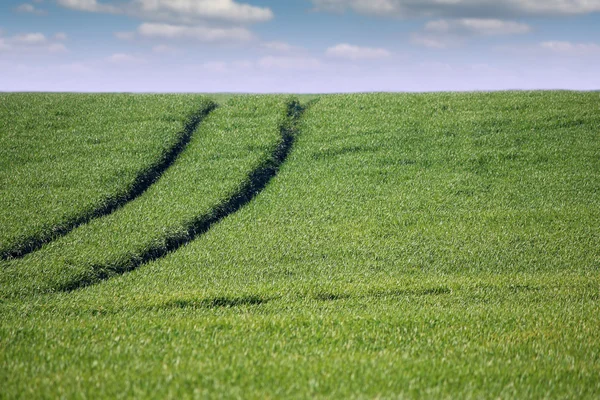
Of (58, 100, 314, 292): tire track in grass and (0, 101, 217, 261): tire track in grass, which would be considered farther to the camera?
(0, 101, 217, 261): tire track in grass

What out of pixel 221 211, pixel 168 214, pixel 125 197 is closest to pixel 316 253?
pixel 221 211

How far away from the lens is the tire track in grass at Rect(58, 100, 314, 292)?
1797 cm

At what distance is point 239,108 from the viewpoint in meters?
39.7

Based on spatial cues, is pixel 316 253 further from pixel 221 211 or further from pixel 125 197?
pixel 125 197

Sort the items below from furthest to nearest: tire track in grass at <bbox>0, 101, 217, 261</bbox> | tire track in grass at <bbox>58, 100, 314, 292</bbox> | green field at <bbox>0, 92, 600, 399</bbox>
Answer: tire track in grass at <bbox>0, 101, 217, 261</bbox>
tire track in grass at <bbox>58, 100, 314, 292</bbox>
green field at <bbox>0, 92, 600, 399</bbox>

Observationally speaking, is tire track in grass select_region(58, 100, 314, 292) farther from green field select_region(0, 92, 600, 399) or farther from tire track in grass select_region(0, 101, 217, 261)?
tire track in grass select_region(0, 101, 217, 261)

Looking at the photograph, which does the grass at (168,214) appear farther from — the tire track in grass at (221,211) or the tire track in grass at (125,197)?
the tire track in grass at (125,197)

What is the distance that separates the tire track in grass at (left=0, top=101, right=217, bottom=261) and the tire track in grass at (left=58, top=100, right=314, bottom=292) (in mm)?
3402

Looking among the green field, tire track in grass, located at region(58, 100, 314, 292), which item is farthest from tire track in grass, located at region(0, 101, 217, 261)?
Answer: tire track in grass, located at region(58, 100, 314, 292)

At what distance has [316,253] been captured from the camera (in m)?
19.6

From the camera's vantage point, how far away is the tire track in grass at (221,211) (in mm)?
17969

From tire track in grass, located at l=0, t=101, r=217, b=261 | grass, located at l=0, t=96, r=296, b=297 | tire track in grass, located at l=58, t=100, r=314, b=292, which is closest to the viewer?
grass, located at l=0, t=96, r=296, b=297

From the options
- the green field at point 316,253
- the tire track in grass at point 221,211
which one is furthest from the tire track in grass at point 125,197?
the tire track in grass at point 221,211

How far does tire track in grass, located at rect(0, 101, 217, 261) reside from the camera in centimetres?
1967
